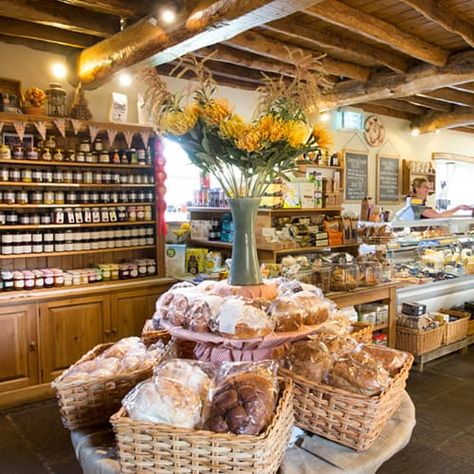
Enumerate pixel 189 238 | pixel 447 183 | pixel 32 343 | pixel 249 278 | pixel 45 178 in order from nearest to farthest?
pixel 249 278 < pixel 32 343 < pixel 45 178 < pixel 189 238 < pixel 447 183

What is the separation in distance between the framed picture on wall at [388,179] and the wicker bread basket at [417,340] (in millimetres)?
Result: 2863

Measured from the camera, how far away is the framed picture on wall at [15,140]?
3769 mm

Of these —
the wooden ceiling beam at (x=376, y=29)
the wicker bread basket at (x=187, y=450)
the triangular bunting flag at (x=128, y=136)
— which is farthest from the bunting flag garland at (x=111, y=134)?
the wicker bread basket at (x=187, y=450)

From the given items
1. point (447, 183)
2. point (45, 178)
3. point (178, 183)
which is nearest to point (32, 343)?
point (45, 178)

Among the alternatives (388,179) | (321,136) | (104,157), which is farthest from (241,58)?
(388,179)

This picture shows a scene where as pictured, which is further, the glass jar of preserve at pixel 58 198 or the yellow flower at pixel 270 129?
the glass jar of preserve at pixel 58 198

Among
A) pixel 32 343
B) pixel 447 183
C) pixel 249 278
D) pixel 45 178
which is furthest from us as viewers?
pixel 447 183

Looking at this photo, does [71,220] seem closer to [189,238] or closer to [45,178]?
[45,178]

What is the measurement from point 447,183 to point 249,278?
818 centimetres

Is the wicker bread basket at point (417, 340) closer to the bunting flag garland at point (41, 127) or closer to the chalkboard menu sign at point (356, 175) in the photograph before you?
the chalkboard menu sign at point (356, 175)

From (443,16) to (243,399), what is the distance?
139 inches

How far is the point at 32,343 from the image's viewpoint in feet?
12.0

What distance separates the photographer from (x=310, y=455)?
133 centimetres

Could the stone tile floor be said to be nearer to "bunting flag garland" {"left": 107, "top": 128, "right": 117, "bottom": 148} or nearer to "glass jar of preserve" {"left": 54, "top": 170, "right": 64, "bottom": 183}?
"glass jar of preserve" {"left": 54, "top": 170, "right": 64, "bottom": 183}
